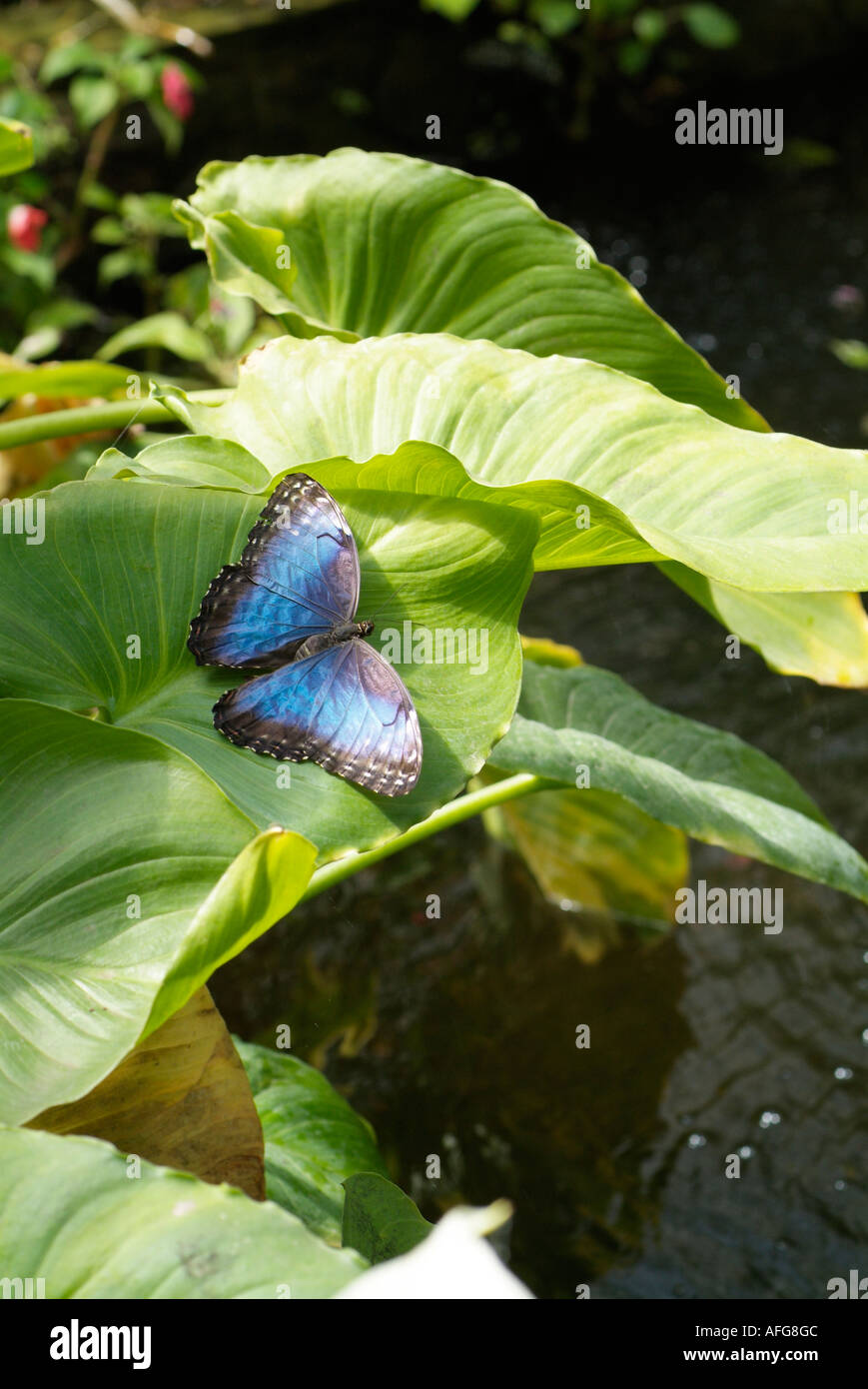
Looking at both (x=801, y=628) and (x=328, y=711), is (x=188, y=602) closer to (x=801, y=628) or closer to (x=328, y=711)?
(x=328, y=711)

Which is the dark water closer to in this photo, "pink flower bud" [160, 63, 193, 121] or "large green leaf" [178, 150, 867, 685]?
"large green leaf" [178, 150, 867, 685]

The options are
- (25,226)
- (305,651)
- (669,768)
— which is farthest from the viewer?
(25,226)

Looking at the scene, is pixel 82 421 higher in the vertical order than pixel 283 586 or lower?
higher

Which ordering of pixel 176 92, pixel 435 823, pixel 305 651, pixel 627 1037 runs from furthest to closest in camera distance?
pixel 176 92
pixel 627 1037
pixel 435 823
pixel 305 651

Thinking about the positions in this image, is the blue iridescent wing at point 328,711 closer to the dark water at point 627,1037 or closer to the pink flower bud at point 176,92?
the dark water at point 627,1037

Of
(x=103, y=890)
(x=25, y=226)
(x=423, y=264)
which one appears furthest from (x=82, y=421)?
(x=25, y=226)

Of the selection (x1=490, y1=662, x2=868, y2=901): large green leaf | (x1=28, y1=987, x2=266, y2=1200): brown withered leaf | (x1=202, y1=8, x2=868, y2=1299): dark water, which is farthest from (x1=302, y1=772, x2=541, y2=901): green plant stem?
(x1=202, y1=8, x2=868, y2=1299): dark water

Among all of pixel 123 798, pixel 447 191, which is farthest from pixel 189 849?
pixel 447 191
